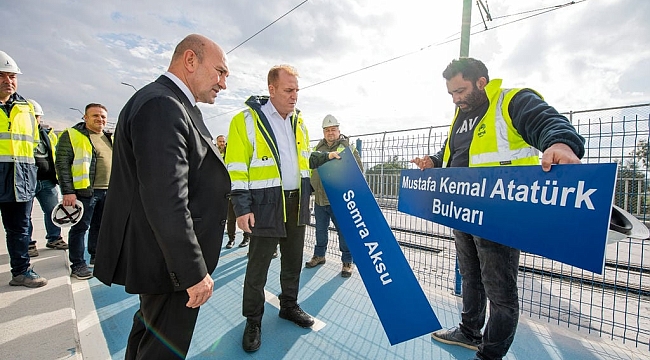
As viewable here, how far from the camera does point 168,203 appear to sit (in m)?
1.11

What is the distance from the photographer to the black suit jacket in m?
1.11

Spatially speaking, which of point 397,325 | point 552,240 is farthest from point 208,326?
point 552,240

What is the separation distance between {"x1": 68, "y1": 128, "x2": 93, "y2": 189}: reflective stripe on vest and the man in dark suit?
2863 millimetres

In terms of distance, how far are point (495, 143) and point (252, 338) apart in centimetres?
213

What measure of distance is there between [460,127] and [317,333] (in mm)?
1942

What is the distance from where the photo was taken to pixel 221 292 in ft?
10.7

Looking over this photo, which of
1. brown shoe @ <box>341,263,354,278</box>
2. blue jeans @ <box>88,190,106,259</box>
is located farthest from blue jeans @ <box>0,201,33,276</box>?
brown shoe @ <box>341,263,354,278</box>

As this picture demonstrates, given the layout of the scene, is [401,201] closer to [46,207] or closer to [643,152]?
[643,152]

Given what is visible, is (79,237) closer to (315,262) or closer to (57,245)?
(57,245)

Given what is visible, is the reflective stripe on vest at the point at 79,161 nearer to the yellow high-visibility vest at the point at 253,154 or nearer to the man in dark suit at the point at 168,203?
the yellow high-visibility vest at the point at 253,154

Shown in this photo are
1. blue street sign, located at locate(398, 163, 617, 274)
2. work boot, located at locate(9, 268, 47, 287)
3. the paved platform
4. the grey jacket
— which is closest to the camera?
blue street sign, located at locate(398, 163, 617, 274)

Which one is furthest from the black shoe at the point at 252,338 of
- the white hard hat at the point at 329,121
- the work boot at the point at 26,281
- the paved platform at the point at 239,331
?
the white hard hat at the point at 329,121

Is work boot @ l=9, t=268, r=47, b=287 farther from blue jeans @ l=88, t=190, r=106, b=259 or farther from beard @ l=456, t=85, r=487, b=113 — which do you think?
beard @ l=456, t=85, r=487, b=113

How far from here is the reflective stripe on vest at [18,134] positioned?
284 cm
